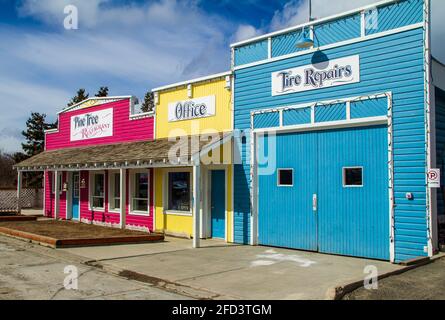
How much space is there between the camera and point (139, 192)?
17.7 metres

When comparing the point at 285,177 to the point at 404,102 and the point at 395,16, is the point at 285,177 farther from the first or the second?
the point at 395,16

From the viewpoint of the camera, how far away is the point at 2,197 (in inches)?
1161

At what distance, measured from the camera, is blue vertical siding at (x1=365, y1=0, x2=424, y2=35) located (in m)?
10.2

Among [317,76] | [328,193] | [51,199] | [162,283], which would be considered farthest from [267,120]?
[51,199]

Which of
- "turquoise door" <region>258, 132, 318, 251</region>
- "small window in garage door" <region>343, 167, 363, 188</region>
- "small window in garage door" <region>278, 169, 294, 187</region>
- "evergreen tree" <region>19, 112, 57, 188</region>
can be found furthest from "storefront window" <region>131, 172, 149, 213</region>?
"evergreen tree" <region>19, 112, 57, 188</region>

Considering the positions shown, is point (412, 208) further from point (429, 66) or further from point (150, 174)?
point (150, 174)

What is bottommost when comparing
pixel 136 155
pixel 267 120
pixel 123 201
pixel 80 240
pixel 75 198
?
pixel 80 240

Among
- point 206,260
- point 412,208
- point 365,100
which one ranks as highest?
point 365,100

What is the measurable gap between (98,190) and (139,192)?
300cm

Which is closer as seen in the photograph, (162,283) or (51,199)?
(162,283)

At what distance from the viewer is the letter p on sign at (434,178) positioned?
9641 mm
